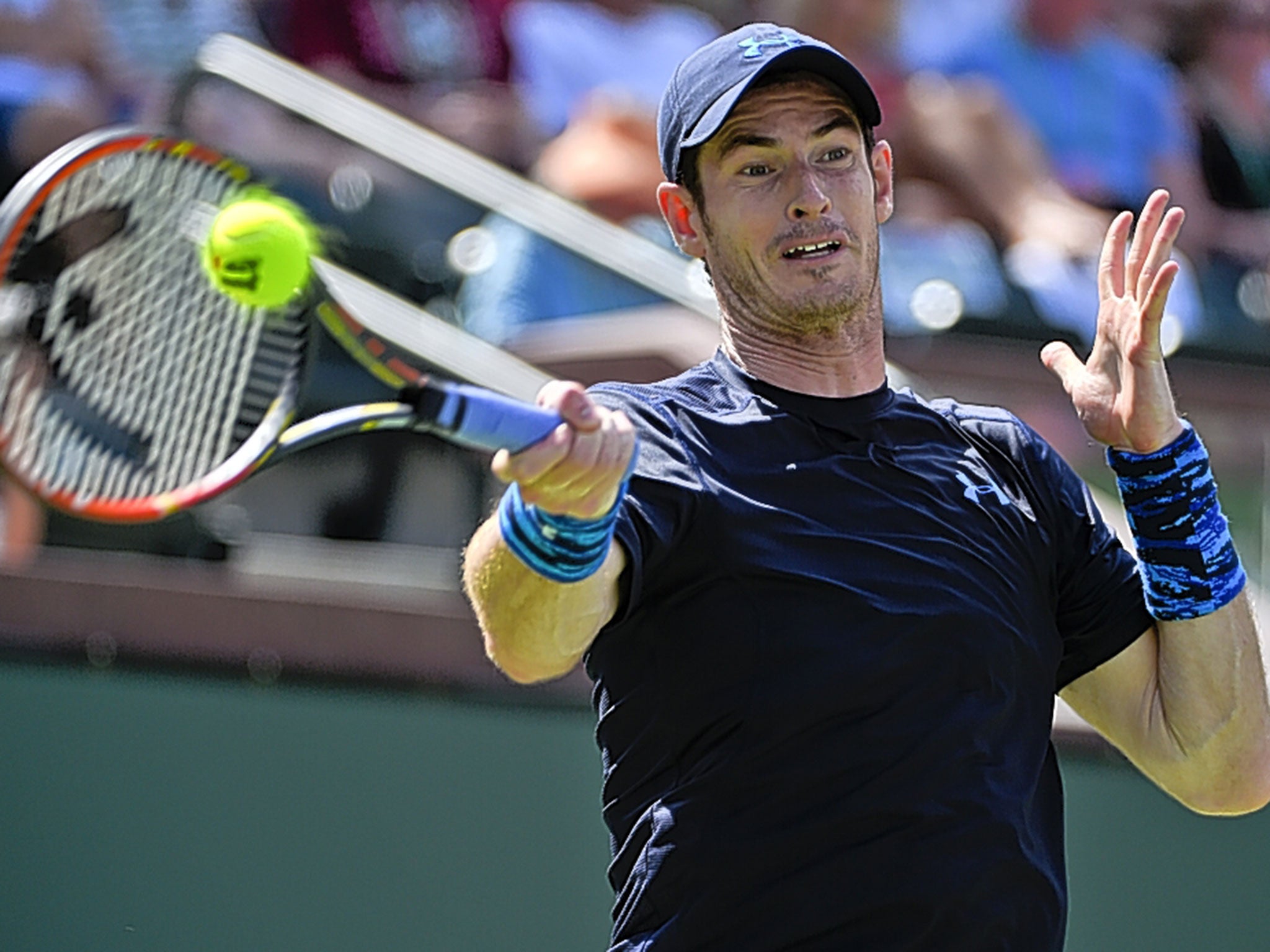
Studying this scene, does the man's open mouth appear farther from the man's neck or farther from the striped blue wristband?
the striped blue wristband

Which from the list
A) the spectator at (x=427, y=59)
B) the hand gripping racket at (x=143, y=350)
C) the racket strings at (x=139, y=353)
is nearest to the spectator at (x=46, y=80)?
the spectator at (x=427, y=59)

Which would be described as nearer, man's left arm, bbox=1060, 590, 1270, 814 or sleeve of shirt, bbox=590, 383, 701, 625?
sleeve of shirt, bbox=590, 383, 701, 625

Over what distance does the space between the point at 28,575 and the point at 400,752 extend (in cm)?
96

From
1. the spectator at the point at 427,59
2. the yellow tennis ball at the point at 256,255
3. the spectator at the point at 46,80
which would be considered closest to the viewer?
the yellow tennis ball at the point at 256,255

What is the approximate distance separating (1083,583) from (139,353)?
1.33 metres

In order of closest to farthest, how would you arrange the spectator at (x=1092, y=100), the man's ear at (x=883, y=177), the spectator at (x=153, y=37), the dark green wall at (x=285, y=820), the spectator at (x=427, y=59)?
the man's ear at (x=883, y=177)
the dark green wall at (x=285, y=820)
the spectator at (x=153, y=37)
the spectator at (x=427, y=59)
the spectator at (x=1092, y=100)

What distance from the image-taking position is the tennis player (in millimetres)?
1782

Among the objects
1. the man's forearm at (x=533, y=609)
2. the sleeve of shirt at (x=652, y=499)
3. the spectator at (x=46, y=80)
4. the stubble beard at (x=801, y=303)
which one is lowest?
the spectator at (x=46, y=80)

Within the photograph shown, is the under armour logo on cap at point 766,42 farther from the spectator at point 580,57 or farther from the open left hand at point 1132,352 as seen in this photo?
the spectator at point 580,57

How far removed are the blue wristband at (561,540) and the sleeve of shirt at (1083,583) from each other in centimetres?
66

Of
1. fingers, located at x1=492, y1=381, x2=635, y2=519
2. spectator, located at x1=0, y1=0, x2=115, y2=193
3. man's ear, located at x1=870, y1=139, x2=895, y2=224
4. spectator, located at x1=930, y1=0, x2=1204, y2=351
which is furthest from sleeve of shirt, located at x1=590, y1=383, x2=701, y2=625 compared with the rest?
spectator, located at x1=930, y1=0, x2=1204, y2=351

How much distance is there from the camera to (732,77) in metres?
2.02

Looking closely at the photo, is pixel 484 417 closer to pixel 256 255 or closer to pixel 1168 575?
pixel 256 255

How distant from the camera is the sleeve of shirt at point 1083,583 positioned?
2121mm
